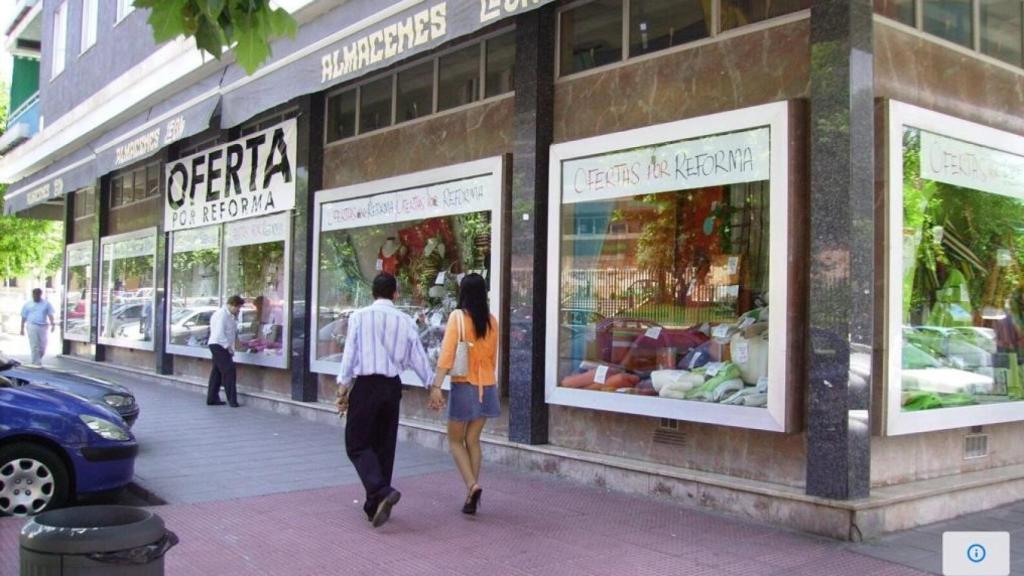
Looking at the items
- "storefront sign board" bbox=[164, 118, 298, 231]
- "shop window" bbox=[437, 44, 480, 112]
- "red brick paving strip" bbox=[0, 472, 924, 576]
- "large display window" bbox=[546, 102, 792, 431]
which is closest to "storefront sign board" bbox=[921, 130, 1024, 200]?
"large display window" bbox=[546, 102, 792, 431]

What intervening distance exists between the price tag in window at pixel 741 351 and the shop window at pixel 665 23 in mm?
2591

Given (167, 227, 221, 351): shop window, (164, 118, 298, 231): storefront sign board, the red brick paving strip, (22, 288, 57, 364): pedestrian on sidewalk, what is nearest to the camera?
the red brick paving strip

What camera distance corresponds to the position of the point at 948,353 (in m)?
7.14

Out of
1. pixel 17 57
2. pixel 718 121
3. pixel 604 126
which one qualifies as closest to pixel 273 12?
pixel 718 121

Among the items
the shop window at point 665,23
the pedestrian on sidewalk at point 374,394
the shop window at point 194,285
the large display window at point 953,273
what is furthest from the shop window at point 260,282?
the large display window at point 953,273

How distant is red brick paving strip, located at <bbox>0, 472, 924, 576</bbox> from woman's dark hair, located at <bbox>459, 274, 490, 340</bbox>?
4.66 feet


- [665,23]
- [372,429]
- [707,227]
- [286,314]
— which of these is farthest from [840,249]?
[286,314]

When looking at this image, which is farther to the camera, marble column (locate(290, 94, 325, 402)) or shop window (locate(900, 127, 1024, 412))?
marble column (locate(290, 94, 325, 402))

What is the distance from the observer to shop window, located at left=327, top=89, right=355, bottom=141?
38.0 ft

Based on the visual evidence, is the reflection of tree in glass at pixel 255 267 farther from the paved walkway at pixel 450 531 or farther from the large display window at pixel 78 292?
the large display window at pixel 78 292

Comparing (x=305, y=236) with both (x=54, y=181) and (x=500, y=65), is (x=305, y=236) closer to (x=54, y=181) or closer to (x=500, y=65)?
(x=500, y=65)

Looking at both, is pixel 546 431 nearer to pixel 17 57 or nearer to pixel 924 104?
pixel 924 104

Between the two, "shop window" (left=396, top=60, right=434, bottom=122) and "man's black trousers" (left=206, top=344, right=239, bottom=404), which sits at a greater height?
"shop window" (left=396, top=60, right=434, bottom=122)

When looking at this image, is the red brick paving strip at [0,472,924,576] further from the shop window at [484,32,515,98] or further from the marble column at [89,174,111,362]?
the marble column at [89,174,111,362]
